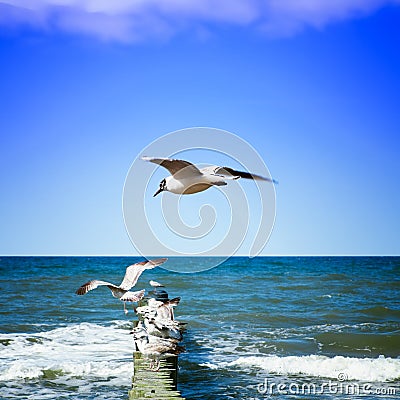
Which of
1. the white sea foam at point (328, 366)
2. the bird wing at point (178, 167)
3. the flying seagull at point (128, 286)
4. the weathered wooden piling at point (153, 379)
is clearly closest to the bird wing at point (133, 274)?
the flying seagull at point (128, 286)

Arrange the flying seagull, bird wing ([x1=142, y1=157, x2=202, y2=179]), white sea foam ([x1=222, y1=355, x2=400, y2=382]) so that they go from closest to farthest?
bird wing ([x1=142, y1=157, x2=202, y2=179])
the flying seagull
white sea foam ([x1=222, y1=355, x2=400, y2=382])

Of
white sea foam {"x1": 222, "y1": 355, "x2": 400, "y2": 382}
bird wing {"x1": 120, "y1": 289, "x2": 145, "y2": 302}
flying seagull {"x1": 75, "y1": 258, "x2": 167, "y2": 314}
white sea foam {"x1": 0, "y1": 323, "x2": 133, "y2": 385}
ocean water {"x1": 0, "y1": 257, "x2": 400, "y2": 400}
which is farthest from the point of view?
white sea foam {"x1": 222, "y1": 355, "x2": 400, "y2": 382}

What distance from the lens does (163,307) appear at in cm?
738

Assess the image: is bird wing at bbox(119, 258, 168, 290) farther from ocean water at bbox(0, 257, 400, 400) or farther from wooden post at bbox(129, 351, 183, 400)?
ocean water at bbox(0, 257, 400, 400)

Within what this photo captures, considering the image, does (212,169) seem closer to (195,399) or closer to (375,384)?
(195,399)

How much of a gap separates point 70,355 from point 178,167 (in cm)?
691

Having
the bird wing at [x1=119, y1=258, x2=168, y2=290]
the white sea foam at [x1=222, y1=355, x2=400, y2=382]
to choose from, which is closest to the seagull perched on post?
the bird wing at [x1=119, y1=258, x2=168, y2=290]

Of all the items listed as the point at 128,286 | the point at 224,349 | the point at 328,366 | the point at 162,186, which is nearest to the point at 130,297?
the point at 128,286

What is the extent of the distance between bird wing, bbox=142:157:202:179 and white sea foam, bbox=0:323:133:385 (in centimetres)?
496

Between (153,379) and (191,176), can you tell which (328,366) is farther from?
(191,176)

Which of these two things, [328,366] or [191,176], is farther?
[328,366]

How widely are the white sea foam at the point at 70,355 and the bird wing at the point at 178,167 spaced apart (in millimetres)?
4961

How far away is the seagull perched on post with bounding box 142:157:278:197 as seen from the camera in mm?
5059

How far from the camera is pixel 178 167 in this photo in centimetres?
510
